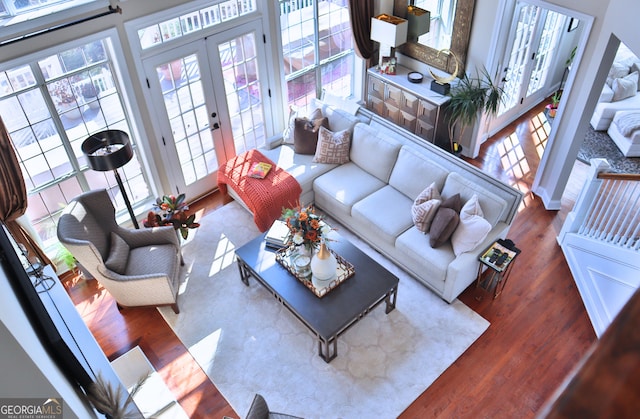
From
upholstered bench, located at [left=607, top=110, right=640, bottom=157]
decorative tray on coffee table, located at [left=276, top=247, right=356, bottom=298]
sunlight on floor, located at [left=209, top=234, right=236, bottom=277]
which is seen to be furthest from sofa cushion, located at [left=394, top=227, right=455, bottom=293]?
upholstered bench, located at [left=607, top=110, right=640, bottom=157]

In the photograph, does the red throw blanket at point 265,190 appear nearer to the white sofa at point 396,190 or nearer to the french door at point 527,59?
the white sofa at point 396,190

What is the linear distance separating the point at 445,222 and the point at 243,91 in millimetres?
2819

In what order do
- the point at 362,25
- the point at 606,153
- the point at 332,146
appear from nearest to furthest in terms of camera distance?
the point at 332,146 → the point at 362,25 → the point at 606,153

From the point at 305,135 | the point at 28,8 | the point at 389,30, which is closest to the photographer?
the point at 28,8

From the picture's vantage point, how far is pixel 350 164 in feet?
18.8

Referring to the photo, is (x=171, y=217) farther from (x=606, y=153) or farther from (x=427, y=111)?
(x=606, y=153)

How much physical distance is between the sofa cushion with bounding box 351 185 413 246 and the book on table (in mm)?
795

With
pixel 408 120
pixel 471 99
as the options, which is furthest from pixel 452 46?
pixel 408 120

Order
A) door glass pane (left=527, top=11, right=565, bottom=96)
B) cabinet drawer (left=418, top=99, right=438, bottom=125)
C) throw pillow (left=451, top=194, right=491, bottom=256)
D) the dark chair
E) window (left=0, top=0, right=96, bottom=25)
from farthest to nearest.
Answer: door glass pane (left=527, top=11, right=565, bottom=96) → cabinet drawer (left=418, top=99, right=438, bottom=125) → throw pillow (left=451, top=194, right=491, bottom=256) → window (left=0, top=0, right=96, bottom=25) → the dark chair

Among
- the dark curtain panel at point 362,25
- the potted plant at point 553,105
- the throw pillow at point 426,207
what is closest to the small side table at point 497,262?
the throw pillow at point 426,207

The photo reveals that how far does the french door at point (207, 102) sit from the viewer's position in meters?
5.13

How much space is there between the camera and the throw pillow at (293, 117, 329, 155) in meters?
5.78

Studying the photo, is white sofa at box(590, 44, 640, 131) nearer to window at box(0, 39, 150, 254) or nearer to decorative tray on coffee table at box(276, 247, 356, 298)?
decorative tray on coffee table at box(276, 247, 356, 298)

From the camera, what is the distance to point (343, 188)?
5410mm
